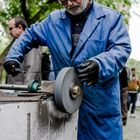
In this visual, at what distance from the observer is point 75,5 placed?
3.63 m

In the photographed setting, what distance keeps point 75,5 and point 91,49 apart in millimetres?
363

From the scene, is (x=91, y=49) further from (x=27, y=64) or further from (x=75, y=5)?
(x=27, y=64)

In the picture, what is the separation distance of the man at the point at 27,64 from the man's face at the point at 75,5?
61.8 inches

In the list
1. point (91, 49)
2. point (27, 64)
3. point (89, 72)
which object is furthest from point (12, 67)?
point (27, 64)

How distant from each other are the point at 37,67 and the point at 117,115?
196 centimetres

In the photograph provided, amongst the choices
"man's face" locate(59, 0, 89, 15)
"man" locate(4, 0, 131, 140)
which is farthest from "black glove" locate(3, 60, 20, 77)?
"man's face" locate(59, 0, 89, 15)

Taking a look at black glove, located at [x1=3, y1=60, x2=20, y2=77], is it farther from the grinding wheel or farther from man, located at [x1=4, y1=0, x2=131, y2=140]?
the grinding wheel

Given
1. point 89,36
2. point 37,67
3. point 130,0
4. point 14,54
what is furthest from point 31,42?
point 130,0

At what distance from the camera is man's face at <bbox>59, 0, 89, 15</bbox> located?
11.8ft

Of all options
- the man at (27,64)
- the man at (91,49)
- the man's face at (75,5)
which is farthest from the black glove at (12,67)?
the man at (27,64)

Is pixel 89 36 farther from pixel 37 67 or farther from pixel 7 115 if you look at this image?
pixel 37 67

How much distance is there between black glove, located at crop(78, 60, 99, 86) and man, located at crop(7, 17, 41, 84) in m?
1.96

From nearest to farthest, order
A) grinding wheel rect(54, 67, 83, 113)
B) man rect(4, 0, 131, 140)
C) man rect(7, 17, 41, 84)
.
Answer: grinding wheel rect(54, 67, 83, 113) < man rect(4, 0, 131, 140) < man rect(7, 17, 41, 84)

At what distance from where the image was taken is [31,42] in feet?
12.7
